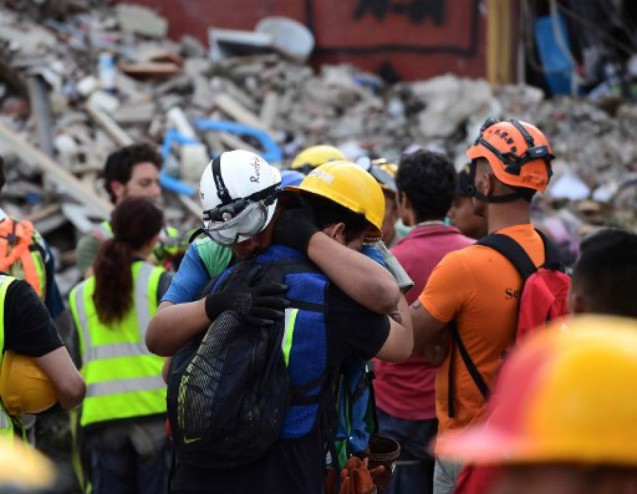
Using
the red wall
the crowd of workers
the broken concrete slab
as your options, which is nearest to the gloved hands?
the crowd of workers

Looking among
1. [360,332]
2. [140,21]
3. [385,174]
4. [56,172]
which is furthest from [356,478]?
[140,21]

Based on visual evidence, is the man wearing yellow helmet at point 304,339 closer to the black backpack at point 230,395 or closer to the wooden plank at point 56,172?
the black backpack at point 230,395

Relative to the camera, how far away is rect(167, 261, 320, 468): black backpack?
3049 mm

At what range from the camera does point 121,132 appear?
12.1 meters

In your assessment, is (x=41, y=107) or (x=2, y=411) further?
(x=41, y=107)

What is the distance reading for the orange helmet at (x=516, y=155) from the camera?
4.17 metres

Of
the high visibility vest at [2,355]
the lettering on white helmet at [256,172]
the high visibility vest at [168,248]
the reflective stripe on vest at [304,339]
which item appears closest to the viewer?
the reflective stripe on vest at [304,339]

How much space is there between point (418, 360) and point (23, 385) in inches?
76.9

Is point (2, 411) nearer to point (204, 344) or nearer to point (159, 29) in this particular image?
point (204, 344)

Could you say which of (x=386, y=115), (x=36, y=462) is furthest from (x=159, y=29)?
(x=36, y=462)

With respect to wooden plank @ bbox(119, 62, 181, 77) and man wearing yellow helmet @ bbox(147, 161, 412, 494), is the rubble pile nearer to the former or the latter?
wooden plank @ bbox(119, 62, 181, 77)

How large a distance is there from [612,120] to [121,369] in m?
10.8

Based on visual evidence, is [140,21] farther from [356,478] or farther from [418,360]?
[356,478]

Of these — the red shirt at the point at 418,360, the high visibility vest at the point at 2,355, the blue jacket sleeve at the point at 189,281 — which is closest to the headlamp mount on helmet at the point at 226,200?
the blue jacket sleeve at the point at 189,281
